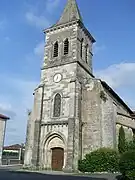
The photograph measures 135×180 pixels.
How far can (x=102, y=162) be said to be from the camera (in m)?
22.5

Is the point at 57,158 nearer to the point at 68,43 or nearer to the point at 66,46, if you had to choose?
the point at 66,46

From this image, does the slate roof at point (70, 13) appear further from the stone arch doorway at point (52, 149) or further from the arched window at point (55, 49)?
the stone arch doorway at point (52, 149)

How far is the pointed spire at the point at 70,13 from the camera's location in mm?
31691

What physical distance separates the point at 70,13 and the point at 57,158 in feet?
62.4

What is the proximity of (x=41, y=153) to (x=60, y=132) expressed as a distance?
306 cm

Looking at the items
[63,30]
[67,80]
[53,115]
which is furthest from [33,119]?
[63,30]

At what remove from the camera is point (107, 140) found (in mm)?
25375

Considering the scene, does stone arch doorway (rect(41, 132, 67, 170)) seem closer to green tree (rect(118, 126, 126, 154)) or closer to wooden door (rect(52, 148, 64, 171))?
wooden door (rect(52, 148, 64, 171))

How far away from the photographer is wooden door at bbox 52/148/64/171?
2494cm

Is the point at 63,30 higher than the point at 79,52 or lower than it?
higher

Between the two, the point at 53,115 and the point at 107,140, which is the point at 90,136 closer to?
the point at 107,140

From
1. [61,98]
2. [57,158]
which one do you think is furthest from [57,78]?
[57,158]

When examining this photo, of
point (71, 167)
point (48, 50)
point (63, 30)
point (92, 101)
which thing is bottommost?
point (71, 167)

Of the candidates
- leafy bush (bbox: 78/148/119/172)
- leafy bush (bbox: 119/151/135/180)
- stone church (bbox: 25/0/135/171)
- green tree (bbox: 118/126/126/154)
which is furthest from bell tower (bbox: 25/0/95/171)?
leafy bush (bbox: 119/151/135/180)
